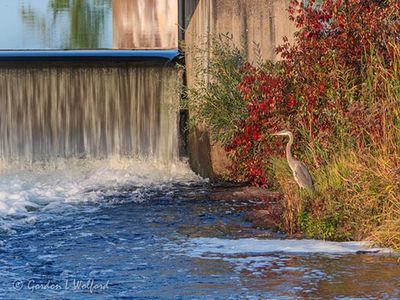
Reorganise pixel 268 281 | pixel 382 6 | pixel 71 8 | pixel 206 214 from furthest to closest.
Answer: pixel 71 8 → pixel 382 6 → pixel 206 214 → pixel 268 281

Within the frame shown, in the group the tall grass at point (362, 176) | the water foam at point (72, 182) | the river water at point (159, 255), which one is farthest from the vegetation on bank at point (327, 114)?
the water foam at point (72, 182)

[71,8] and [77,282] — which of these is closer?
[77,282]

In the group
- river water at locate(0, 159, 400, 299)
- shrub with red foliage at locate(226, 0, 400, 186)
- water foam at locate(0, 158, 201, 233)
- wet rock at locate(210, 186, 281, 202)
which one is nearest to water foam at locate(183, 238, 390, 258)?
river water at locate(0, 159, 400, 299)

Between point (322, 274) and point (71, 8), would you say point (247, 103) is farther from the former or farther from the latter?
point (71, 8)

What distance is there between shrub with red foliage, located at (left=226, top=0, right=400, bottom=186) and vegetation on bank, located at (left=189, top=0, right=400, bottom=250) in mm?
15

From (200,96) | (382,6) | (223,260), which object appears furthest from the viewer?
(200,96)

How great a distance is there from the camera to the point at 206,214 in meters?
15.1

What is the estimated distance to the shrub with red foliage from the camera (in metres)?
15.5

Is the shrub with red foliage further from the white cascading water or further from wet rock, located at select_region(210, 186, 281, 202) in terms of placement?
the white cascading water

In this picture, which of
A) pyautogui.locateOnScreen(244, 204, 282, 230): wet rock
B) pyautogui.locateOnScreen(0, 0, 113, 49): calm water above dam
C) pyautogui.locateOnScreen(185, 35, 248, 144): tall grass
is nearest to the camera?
pyautogui.locateOnScreen(244, 204, 282, 230): wet rock

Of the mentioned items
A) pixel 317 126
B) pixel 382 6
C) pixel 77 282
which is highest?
pixel 382 6

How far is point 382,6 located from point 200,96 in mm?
3578

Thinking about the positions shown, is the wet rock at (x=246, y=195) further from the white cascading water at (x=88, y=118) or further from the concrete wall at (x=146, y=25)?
the concrete wall at (x=146, y=25)

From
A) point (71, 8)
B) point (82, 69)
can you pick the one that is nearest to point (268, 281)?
point (82, 69)
